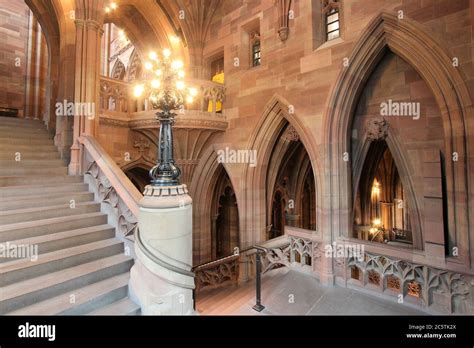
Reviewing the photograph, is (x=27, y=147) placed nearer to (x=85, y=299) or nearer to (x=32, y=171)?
(x=32, y=171)

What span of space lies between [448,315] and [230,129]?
5.41 meters

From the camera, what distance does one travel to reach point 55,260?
269cm

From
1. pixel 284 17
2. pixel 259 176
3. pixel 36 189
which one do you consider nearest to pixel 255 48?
pixel 284 17

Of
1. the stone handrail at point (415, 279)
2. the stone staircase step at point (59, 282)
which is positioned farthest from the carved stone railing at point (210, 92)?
the stone handrail at point (415, 279)

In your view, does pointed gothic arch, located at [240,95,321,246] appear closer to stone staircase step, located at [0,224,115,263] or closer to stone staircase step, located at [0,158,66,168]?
stone staircase step, located at [0,224,115,263]

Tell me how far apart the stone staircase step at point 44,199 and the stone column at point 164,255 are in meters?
1.86

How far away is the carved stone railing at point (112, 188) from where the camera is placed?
129 inches

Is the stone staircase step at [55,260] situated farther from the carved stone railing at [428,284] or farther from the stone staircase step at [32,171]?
the carved stone railing at [428,284]

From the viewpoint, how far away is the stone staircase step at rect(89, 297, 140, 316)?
7.78 feet

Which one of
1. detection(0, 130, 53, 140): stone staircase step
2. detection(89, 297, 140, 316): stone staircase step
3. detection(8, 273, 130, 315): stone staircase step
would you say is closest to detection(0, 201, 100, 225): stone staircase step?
detection(8, 273, 130, 315): stone staircase step

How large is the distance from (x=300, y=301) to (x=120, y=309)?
9.07 ft

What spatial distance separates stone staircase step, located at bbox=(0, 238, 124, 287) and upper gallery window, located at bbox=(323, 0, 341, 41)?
5.41 metres
